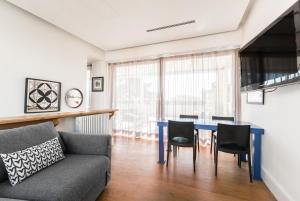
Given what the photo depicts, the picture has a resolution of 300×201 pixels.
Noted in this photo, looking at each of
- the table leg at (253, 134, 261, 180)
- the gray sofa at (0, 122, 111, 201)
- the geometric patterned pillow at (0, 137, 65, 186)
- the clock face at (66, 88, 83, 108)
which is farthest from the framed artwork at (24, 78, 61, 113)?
the table leg at (253, 134, 261, 180)

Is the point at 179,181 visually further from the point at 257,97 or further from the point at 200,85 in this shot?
the point at 200,85

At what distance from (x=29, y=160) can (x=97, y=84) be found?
3660 millimetres

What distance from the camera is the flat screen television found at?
1296 mm

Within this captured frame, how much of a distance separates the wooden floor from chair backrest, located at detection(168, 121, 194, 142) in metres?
0.53

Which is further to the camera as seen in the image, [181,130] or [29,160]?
[181,130]

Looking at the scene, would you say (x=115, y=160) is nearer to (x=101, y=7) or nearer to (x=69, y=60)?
(x=69, y=60)

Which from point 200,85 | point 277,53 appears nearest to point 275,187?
point 277,53

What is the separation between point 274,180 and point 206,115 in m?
2.05

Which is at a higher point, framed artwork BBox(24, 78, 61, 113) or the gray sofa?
framed artwork BBox(24, 78, 61, 113)

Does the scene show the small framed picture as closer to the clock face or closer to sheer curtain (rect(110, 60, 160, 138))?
sheer curtain (rect(110, 60, 160, 138))

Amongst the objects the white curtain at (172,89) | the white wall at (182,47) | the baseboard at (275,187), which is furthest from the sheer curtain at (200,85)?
the baseboard at (275,187)

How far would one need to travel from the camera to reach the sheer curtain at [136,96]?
14.6 ft

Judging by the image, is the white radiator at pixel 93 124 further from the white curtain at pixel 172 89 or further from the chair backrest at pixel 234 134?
the chair backrest at pixel 234 134

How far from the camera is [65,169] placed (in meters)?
1.49
